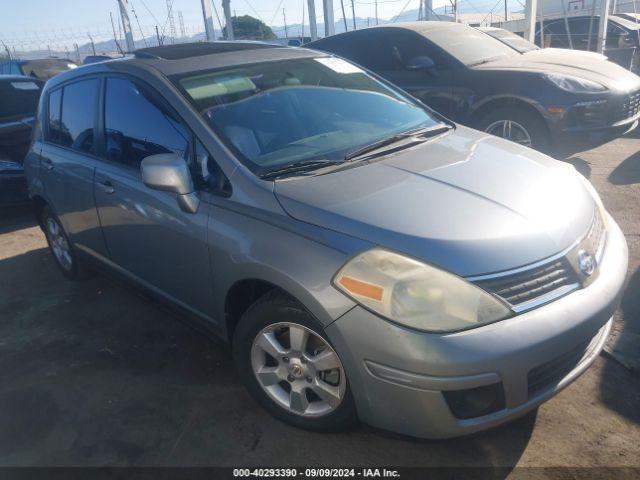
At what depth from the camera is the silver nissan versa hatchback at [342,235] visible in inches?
79.3

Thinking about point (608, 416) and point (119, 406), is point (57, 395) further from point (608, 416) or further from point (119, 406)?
point (608, 416)

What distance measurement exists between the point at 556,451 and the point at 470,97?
172 inches

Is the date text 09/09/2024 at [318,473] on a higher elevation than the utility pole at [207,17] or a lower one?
lower

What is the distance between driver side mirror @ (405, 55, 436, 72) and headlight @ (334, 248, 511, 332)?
4505 mm

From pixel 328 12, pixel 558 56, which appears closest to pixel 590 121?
pixel 558 56

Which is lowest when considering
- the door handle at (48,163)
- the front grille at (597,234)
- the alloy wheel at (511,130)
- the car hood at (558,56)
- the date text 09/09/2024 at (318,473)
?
the date text 09/09/2024 at (318,473)

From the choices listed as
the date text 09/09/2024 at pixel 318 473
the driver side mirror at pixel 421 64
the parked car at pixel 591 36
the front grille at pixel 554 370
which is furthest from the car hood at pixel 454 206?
the parked car at pixel 591 36

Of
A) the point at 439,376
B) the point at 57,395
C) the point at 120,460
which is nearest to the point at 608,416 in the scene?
the point at 439,376

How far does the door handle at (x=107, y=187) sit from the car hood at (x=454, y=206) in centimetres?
132

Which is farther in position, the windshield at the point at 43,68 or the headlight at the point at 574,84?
the windshield at the point at 43,68

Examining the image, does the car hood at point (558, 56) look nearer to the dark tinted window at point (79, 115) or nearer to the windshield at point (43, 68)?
the dark tinted window at point (79, 115)

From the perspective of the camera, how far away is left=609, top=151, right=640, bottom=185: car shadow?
553 centimetres

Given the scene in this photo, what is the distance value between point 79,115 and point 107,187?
75 centimetres

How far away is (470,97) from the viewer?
5.89 metres
